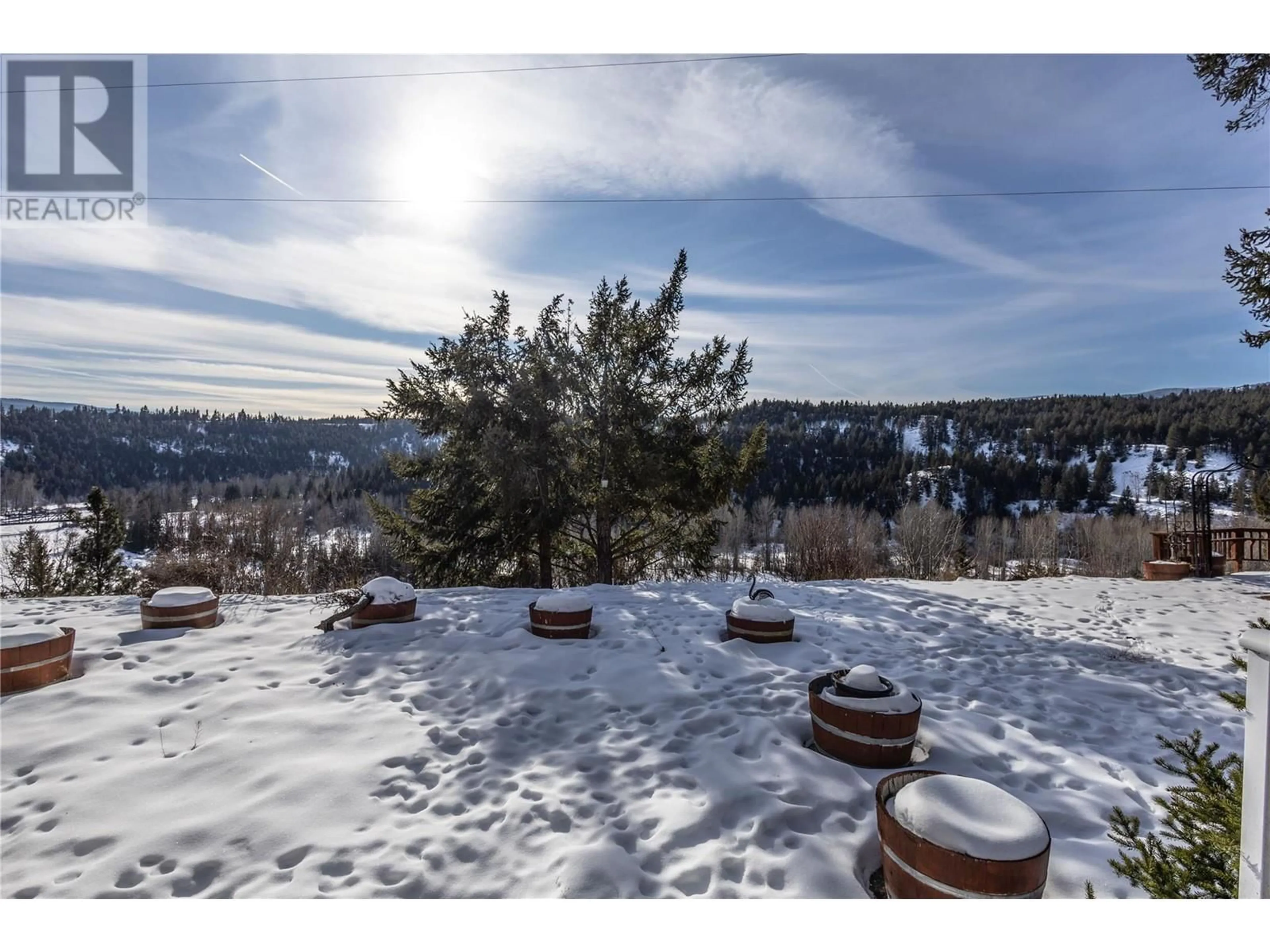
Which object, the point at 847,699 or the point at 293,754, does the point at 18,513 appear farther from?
the point at 847,699

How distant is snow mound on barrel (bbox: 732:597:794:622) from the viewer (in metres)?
5.61

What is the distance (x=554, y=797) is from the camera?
3.06 m

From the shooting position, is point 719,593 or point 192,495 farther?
point 192,495

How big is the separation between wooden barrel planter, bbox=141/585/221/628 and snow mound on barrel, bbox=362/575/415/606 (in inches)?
58.7

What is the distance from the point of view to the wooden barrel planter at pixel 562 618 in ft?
18.4

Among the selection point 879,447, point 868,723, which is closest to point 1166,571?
point 868,723

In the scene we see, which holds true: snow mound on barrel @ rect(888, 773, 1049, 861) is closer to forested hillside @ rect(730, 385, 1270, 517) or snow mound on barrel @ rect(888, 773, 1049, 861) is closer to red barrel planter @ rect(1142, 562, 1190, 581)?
red barrel planter @ rect(1142, 562, 1190, 581)

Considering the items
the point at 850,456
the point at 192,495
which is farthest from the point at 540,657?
the point at 192,495

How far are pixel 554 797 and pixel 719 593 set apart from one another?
5046 millimetres

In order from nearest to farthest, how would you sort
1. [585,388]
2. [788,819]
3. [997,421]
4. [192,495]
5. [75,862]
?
[75,862] → [788,819] → [585,388] → [192,495] → [997,421]

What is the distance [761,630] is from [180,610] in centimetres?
606

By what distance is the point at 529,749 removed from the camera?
361cm

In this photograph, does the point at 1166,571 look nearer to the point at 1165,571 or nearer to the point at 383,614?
the point at 1165,571

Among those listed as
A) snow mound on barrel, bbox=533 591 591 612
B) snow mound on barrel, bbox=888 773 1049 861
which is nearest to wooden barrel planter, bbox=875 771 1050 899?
snow mound on barrel, bbox=888 773 1049 861
